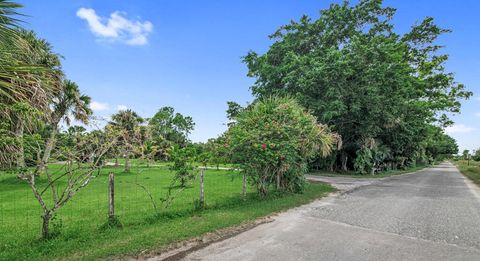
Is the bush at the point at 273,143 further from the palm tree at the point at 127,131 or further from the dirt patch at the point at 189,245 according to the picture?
the palm tree at the point at 127,131

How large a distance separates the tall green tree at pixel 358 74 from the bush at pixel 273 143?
24.6 ft

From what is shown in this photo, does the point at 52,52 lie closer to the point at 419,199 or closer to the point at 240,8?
the point at 240,8

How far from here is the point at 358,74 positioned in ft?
57.0

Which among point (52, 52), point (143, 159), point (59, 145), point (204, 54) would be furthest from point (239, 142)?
point (52, 52)

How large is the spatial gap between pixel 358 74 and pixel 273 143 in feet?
40.3

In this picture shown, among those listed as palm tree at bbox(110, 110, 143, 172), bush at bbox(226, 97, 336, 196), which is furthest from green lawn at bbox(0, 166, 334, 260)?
palm tree at bbox(110, 110, 143, 172)

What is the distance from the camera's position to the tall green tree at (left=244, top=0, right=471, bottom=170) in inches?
659

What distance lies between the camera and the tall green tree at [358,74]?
659 inches

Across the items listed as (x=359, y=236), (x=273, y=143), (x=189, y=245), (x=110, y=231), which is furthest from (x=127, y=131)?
(x=359, y=236)

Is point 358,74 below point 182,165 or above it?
above

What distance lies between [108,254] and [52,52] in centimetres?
1635

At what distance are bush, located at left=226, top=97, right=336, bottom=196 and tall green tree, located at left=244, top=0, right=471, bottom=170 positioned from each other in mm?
7492

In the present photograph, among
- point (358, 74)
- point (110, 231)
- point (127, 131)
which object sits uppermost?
point (358, 74)

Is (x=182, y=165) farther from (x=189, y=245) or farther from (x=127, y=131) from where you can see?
(x=189, y=245)
